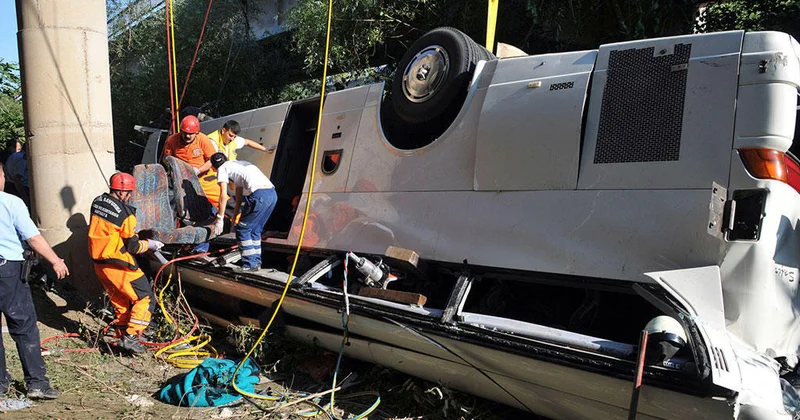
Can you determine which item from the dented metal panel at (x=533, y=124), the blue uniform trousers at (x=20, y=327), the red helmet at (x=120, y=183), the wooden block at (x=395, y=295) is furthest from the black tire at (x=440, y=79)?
the blue uniform trousers at (x=20, y=327)

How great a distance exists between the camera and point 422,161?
4066 mm

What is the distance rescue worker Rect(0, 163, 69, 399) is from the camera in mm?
3982

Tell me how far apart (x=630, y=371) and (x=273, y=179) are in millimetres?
4272

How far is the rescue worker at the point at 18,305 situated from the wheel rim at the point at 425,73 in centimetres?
306

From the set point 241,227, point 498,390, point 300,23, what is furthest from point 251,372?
point 300,23

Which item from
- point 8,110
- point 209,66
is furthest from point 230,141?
point 8,110

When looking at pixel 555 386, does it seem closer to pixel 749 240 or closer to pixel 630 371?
pixel 630 371

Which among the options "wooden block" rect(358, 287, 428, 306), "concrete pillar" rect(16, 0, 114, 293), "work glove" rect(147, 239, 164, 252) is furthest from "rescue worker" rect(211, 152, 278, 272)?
"concrete pillar" rect(16, 0, 114, 293)

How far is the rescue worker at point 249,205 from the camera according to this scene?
16.2ft

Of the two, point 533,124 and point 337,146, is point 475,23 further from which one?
point 533,124

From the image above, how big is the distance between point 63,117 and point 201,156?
1.57 metres

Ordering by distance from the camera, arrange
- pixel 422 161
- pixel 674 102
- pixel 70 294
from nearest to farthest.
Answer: pixel 674 102 < pixel 422 161 < pixel 70 294

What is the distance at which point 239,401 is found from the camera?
4.00 metres

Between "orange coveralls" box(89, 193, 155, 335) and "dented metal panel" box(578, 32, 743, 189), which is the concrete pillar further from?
"dented metal panel" box(578, 32, 743, 189)
